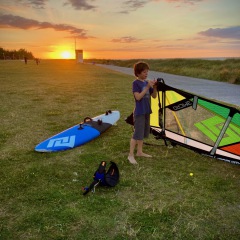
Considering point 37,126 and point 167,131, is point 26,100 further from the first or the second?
point 167,131

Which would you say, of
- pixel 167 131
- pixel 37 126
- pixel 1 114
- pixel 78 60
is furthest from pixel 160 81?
pixel 78 60

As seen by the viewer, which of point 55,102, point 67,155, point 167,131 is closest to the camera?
point 67,155

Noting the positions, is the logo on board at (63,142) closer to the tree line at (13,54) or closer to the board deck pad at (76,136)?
the board deck pad at (76,136)

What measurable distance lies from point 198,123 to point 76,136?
2.93m

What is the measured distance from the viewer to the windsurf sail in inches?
218

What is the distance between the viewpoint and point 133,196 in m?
4.43

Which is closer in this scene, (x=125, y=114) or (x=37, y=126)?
(x=37, y=126)

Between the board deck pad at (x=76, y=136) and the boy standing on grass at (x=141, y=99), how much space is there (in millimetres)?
1575

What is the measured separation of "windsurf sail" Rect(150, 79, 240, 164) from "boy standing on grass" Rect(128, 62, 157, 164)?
469mm

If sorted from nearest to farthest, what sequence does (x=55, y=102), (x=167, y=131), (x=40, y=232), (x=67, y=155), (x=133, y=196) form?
1. (x=40, y=232)
2. (x=133, y=196)
3. (x=67, y=155)
4. (x=167, y=131)
5. (x=55, y=102)

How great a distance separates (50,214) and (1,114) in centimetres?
765

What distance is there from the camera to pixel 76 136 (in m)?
6.91

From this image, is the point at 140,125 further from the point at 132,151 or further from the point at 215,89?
the point at 215,89

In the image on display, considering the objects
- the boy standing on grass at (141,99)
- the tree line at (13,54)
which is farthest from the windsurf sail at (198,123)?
the tree line at (13,54)
